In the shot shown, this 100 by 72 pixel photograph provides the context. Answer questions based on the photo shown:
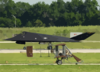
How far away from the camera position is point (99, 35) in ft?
209

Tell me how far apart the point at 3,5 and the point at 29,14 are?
1636 centimetres

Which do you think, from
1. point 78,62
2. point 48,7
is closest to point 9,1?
A: point 48,7

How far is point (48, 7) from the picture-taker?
144m

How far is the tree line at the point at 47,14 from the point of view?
12281cm

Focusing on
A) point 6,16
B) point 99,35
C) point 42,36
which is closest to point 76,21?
point 6,16

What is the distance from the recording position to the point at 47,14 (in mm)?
140000

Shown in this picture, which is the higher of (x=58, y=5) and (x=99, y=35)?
(x=58, y=5)

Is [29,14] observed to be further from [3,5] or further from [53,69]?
[53,69]

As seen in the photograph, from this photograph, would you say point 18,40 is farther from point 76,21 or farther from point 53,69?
point 76,21

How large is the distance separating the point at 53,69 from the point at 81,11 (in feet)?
412

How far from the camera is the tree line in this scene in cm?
12281

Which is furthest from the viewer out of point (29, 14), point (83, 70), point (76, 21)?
point (29, 14)

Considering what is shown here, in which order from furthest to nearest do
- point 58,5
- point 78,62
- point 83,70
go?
point 58,5 < point 78,62 < point 83,70

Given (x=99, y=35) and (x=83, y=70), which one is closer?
(x=83, y=70)
